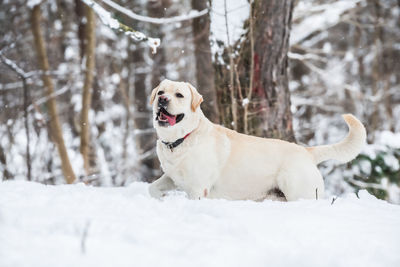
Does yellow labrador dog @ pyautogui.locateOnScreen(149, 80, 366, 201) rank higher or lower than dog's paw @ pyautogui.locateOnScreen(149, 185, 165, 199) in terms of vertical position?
higher

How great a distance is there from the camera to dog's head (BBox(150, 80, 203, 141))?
126 inches

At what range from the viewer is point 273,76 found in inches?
176

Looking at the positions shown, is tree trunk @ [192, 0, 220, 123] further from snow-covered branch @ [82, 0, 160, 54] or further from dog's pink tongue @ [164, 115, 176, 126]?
dog's pink tongue @ [164, 115, 176, 126]

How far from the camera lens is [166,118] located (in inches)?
127

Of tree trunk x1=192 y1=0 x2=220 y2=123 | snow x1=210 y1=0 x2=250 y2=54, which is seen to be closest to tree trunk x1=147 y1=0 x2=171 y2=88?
tree trunk x1=192 y1=0 x2=220 y2=123

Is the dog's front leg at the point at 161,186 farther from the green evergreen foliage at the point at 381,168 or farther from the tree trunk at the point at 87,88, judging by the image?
the tree trunk at the point at 87,88

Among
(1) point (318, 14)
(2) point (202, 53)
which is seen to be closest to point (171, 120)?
(2) point (202, 53)

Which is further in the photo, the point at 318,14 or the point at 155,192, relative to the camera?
the point at 318,14

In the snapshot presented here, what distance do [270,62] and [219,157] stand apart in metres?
1.62

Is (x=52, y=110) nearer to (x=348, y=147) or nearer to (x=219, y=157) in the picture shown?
(x=219, y=157)

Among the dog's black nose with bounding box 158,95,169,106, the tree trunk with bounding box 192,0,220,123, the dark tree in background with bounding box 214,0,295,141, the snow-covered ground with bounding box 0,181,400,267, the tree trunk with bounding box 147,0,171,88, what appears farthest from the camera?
the tree trunk with bounding box 147,0,171,88

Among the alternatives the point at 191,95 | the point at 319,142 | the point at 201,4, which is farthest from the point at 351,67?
the point at 191,95

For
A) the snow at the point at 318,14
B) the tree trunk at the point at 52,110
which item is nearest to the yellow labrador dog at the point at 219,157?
the tree trunk at the point at 52,110

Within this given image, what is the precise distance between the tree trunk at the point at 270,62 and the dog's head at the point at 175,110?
1346mm
